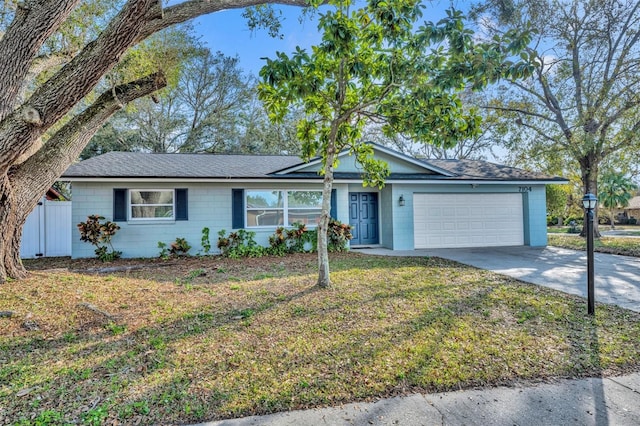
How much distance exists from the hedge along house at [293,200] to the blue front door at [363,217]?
0.12 ft

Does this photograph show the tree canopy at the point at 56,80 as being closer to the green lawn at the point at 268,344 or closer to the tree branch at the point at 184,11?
the tree branch at the point at 184,11

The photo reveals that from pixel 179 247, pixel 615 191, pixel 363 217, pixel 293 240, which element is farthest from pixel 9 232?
pixel 615 191

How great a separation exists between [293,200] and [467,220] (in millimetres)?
6463

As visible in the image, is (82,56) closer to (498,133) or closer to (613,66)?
(498,133)

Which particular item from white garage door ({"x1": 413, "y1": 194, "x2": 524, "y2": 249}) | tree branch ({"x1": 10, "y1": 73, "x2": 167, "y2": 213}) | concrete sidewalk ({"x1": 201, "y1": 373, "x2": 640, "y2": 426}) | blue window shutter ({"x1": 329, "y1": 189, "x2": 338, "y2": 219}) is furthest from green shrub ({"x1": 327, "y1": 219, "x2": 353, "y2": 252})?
concrete sidewalk ({"x1": 201, "y1": 373, "x2": 640, "y2": 426})

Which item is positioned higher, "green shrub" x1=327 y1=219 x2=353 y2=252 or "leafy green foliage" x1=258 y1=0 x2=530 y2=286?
"leafy green foliage" x1=258 y1=0 x2=530 y2=286

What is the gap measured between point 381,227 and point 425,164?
9.06 feet

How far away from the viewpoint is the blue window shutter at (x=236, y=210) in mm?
10797

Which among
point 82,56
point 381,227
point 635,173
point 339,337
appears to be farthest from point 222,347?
point 635,173

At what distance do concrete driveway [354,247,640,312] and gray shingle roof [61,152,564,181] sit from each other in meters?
2.67

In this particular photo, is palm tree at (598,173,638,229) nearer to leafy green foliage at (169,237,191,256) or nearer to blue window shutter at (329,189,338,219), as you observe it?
blue window shutter at (329,189,338,219)

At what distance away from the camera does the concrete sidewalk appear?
2.52 metres

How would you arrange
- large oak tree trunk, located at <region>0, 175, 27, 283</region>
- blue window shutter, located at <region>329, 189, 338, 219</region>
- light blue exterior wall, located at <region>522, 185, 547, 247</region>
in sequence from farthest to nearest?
light blue exterior wall, located at <region>522, 185, 547, 247</region> < blue window shutter, located at <region>329, 189, 338, 219</region> < large oak tree trunk, located at <region>0, 175, 27, 283</region>

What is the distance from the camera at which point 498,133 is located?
16.3 m
